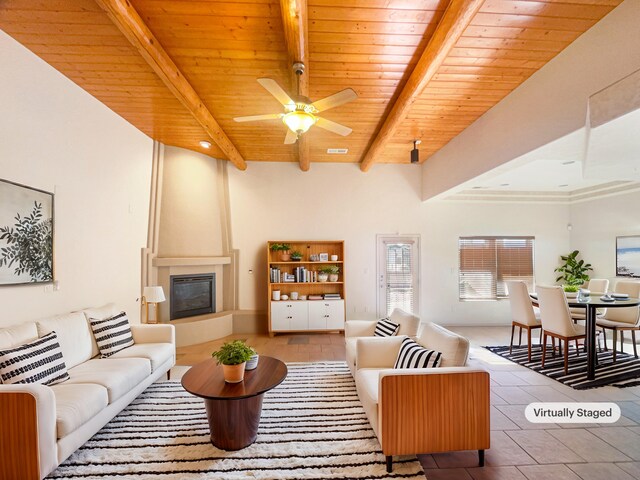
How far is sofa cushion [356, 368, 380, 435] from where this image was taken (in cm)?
227

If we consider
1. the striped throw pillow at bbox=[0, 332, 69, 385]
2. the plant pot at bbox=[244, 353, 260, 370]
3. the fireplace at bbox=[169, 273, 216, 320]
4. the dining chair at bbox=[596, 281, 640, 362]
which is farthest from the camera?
the fireplace at bbox=[169, 273, 216, 320]

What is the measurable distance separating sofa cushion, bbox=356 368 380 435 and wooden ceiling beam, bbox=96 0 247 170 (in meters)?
3.33

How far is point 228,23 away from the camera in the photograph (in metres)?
2.46

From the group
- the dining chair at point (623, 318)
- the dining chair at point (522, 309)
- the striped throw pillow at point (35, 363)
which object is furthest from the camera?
the dining chair at point (522, 309)

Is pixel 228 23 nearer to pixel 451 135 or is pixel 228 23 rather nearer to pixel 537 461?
pixel 451 135

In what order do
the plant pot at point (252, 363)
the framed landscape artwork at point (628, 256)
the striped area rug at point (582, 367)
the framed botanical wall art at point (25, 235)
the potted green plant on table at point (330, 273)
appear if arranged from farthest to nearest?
1. the potted green plant on table at point (330, 273)
2. the framed landscape artwork at point (628, 256)
3. the striped area rug at point (582, 367)
4. the plant pot at point (252, 363)
5. the framed botanical wall art at point (25, 235)

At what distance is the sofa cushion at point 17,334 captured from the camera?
7.70 feet

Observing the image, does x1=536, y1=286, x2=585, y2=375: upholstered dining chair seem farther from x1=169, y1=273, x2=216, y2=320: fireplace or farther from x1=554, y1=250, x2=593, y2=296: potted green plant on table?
x1=169, y1=273, x2=216, y2=320: fireplace

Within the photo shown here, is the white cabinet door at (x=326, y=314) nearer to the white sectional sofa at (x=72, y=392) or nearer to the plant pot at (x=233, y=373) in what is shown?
the white sectional sofa at (x=72, y=392)

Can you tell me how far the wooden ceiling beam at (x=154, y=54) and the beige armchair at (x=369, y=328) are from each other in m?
3.25

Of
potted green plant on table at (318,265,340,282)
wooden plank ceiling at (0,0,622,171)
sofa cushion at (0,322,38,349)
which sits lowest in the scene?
sofa cushion at (0,322,38,349)

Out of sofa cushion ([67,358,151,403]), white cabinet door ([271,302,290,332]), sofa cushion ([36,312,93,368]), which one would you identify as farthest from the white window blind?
sofa cushion ([36,312,93,368])

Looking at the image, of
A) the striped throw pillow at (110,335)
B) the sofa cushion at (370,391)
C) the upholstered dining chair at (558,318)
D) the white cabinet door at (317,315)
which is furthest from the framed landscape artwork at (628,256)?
the striped throw pillow at (110,335)

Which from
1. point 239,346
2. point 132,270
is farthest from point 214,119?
point 239,346
